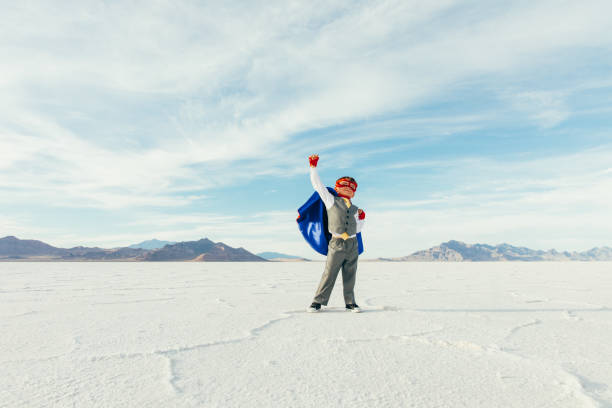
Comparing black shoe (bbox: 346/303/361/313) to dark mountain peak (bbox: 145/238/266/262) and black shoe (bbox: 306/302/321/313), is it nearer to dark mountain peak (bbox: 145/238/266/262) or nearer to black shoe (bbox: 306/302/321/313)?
black shoe (bbox: 306/302/321/313)

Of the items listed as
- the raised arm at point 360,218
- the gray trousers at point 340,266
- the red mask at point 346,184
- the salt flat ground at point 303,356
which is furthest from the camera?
the raised arm at point 360,218

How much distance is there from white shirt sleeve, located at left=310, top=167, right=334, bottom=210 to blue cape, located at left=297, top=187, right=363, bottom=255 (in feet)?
0.53

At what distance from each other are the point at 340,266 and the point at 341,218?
0.49 m

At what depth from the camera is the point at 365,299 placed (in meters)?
4.62

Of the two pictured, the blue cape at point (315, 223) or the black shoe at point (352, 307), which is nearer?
the black shoe at point (352, 307)

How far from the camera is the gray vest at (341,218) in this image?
382cm

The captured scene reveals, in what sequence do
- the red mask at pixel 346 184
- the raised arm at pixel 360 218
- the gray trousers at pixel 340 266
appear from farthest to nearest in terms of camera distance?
the raised arm at pixel 360 218
the red mask at pixel 346 184
the gray trousers at pixel 340 266

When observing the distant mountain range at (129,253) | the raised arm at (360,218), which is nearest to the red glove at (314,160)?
the raised arm at (360,218)

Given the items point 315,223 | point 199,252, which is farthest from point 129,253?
point 315,223

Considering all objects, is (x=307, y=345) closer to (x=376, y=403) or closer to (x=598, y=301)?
(x=376, y=403)

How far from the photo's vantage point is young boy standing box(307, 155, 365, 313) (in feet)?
12.4

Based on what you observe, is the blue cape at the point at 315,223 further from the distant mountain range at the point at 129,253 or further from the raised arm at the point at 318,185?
the distant mountain range at the point at 129,253

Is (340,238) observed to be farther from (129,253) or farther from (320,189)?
(129,253)

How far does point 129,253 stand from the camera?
274ft
